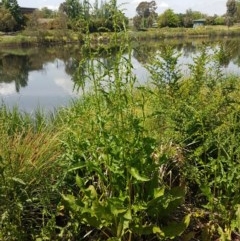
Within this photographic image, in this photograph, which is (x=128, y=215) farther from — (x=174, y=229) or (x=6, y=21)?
(x=6, y=21)

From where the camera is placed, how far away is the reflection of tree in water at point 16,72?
22.0m

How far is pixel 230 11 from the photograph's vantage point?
84.3 m

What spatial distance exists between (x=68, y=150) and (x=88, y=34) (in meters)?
0.92

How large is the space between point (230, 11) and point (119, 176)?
292 ft

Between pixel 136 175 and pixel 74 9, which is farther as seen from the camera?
pixel 74 9

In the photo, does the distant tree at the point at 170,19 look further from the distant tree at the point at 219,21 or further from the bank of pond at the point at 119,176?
the bank of pond at the point at 119,176

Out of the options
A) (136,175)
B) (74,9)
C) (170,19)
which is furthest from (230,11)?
(136,175)

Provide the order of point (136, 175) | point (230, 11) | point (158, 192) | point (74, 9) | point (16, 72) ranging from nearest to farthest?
point (136, 175) → point (158, 192) → point (74, 9) → point (16, 72) → point (230, 11)

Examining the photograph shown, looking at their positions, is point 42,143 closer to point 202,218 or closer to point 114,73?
point 114,73

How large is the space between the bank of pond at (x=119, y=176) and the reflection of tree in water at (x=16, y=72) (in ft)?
54.5

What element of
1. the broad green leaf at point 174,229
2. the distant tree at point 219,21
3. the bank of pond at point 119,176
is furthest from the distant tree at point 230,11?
the broad green leaf at point 174,229

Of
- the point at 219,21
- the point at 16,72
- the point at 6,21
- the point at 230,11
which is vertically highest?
the point at 230,11

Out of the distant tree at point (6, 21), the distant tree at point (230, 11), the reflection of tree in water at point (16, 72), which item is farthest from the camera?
the distant tree at point (230, 11)

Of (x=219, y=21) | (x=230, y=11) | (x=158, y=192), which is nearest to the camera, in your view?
(x=158, y=192)
